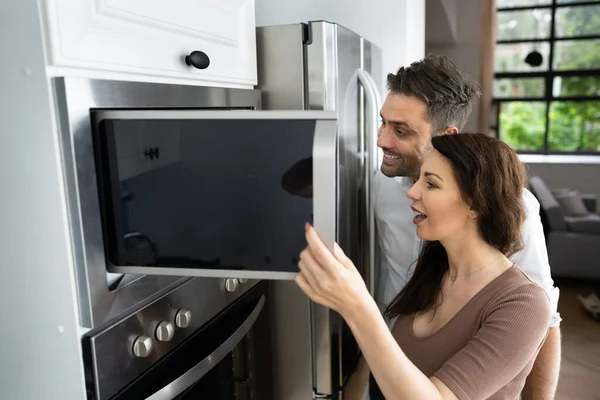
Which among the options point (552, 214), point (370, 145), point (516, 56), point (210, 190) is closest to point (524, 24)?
point (516, 56)

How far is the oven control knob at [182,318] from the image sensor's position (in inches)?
36.4

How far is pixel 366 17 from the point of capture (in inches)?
75.8

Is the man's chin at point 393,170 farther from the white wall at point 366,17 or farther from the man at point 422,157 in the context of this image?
the white wall at point 366,17

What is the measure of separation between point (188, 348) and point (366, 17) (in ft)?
4.74

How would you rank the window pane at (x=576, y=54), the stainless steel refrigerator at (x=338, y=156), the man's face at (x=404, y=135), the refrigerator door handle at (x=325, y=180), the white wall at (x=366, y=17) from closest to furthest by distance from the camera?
the refrigerator door handle at (x=325, y=180)
the stainless steel refrigerator at (x=338, y=156)
the man's face at (x=404, y=135)
the white wall at (x=366, y=17)
the window pane at (x=576, y=54)

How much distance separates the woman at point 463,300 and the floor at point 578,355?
2.08m

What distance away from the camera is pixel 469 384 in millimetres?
863

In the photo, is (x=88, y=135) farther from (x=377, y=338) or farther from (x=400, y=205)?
(x=400, y=205)

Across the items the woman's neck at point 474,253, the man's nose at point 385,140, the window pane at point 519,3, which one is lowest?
the woman's neck at point 474,253

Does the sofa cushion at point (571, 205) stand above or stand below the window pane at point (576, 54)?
below

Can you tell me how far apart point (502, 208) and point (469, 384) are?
33cm

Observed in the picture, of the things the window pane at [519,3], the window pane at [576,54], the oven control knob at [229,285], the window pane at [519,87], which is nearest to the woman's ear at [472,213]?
the oven control knob at [229,285]

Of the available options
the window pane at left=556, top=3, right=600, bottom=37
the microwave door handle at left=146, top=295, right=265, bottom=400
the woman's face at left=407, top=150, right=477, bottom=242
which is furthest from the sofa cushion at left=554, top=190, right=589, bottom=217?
the microwave door handle at left=146, top=295, right=265, bottom=400

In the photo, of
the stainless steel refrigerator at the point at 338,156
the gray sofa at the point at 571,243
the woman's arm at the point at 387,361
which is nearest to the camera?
the woman's arm at the point at 387,361
